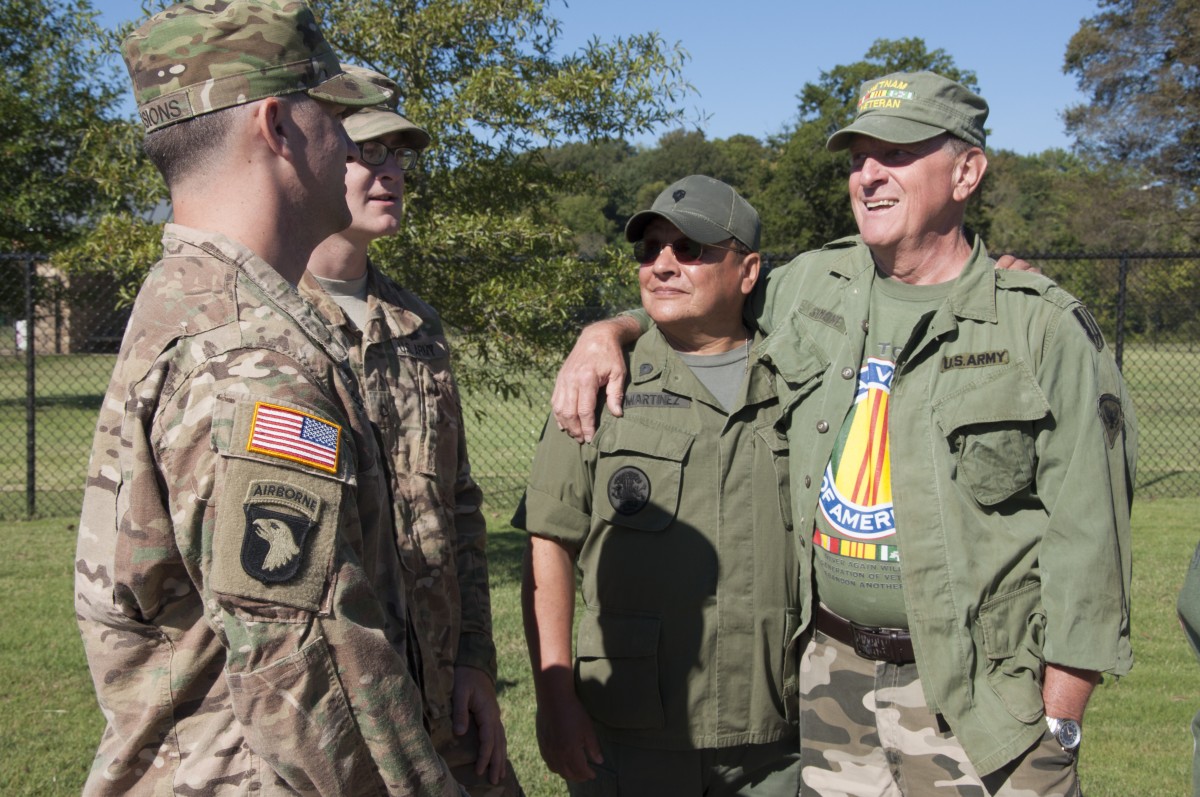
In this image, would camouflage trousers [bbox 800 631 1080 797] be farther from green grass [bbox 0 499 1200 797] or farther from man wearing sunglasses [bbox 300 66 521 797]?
green grass [bbox 0 499 1200 797]

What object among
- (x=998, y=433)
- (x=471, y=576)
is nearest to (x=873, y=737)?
(x=998, y=433)

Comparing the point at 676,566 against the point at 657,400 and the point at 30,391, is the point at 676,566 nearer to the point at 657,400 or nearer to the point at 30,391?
the point at 657,400

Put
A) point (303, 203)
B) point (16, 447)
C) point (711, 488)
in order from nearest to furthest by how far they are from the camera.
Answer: point (303, 203)
point (711, 488)
point (16, 447)

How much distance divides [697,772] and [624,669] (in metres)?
0.34

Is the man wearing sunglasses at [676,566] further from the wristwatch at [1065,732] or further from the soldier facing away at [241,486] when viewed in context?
the soldier facing away at [241,486]

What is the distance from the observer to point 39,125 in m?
16.2

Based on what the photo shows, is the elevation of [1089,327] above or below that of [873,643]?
above

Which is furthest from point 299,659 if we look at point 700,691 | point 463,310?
point 463,310

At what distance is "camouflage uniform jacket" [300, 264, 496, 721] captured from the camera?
8.22 ft

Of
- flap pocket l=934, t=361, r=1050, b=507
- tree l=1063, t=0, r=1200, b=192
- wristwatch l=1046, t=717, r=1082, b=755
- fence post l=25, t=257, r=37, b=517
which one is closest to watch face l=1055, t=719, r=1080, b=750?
wristwatch l=1046, t=717, r=1082, b=755

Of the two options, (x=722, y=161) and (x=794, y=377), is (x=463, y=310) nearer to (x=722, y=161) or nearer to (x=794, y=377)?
(x=794, y=377)

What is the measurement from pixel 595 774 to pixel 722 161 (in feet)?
235

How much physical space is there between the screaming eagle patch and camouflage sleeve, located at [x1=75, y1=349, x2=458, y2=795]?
133 centimetres

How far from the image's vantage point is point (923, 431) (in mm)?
2613
